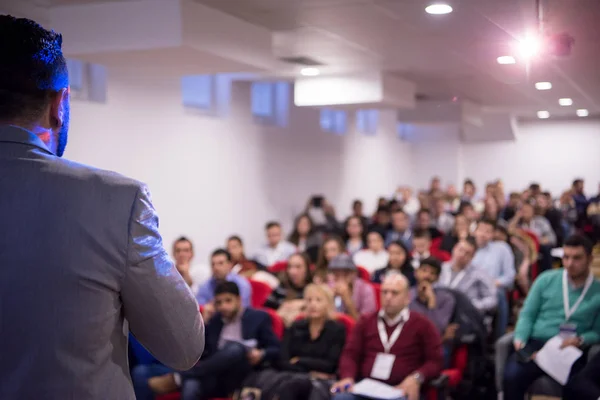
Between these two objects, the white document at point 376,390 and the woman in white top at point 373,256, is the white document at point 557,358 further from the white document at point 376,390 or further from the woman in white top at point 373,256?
the woman in white top at point 373,256

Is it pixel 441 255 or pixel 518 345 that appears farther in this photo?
pixel 441 255

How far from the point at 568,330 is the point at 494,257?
2653mm

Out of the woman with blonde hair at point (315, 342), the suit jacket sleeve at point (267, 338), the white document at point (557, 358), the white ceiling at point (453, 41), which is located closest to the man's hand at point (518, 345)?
the white document at point (557, 358)

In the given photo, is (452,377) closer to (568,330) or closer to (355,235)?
(568,330)

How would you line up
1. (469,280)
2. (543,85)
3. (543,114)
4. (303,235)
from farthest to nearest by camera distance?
(303,235) < (469,280) < (543,114) < (543,85)

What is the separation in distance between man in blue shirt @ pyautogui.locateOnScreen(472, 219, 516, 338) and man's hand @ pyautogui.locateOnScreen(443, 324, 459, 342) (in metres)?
1.46

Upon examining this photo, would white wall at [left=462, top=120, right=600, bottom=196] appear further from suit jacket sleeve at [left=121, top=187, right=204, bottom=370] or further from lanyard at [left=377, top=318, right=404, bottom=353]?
suit jacket sleeve at [left=121, top=187, right=204, bottom=370]

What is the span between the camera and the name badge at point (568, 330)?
4.52 metres

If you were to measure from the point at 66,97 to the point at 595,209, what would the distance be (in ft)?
12.0

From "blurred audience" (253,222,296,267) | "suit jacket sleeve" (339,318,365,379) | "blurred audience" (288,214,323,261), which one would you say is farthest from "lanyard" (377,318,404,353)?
"blurred audience" (288,214,323,261)

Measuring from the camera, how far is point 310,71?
771 centimetres

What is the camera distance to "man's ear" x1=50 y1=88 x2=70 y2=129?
44.9 inches

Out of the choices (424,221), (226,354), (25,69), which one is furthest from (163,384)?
(424,221)

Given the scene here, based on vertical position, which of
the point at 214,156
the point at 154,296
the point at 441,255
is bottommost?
the point at 441,255
